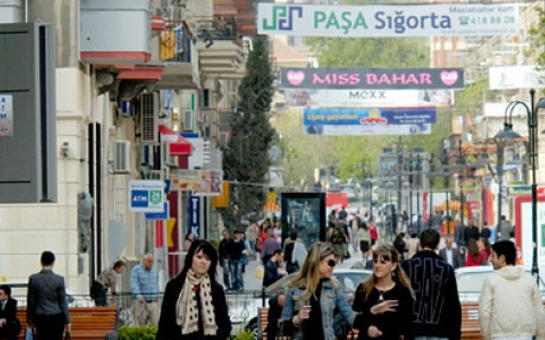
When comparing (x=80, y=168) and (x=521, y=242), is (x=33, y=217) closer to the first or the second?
(x=80, y=168)

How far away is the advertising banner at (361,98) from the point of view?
59.3 metres

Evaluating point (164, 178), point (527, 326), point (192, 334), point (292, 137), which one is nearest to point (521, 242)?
point (164, 178)

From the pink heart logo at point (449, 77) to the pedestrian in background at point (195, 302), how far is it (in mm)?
39210

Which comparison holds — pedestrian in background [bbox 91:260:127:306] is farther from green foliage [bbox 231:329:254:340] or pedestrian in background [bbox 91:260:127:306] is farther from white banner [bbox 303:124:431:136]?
white banner [bbox 303:124:431:136]

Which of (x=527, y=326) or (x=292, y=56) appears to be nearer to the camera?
(x=527, y=326)

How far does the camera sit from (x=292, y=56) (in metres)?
182

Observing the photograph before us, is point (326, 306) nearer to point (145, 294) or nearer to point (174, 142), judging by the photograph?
point (145, 294)

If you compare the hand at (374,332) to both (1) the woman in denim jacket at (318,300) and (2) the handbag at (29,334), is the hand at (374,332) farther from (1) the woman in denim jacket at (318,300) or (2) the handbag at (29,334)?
(2) the handbag at (29,334)

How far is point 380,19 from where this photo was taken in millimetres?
40312

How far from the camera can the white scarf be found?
41.6 feet

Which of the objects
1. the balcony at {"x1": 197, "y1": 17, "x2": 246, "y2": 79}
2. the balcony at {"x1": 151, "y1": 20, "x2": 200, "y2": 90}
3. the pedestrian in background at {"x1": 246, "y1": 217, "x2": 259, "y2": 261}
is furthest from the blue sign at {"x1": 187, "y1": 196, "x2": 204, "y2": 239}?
the balcony at {"x1": 151, "y1": 20, "x2": 200, "y2": 90}

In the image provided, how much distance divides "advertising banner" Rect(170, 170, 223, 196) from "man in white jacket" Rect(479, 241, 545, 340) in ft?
101

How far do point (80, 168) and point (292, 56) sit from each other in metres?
154

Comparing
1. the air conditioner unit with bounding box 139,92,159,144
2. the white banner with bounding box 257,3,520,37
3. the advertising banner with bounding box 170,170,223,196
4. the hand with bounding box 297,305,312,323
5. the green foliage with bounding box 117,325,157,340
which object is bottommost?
the green foliage with bounding box 117,325,157,340
